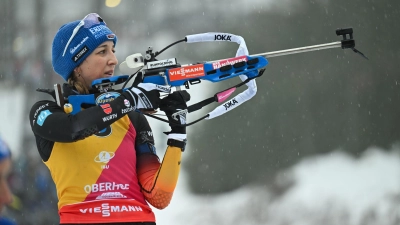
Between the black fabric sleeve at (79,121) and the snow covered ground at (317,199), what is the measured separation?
255cm

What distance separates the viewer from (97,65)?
199 centimetres

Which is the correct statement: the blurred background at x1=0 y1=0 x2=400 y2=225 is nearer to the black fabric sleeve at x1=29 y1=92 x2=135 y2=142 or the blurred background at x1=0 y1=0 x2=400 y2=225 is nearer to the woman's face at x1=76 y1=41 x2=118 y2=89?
the woman's face at x1=76 y1=41 x2=118 y2=89

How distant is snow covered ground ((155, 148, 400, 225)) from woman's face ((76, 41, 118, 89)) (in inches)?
93.5

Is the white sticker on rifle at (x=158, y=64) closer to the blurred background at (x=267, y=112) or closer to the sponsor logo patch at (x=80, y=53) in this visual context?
the sponsor logo patch at (x=80, y=53)

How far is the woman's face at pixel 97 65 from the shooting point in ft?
6.52

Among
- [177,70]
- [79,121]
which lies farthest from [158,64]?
[79,121]

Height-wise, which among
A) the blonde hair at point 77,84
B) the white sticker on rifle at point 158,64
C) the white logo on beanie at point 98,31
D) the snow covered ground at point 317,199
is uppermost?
the white logo on beanie at point 98,31

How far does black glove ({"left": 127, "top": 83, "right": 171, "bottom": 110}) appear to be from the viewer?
1814 mm

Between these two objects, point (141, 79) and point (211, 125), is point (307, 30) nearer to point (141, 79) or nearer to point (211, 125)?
point (211, 125)

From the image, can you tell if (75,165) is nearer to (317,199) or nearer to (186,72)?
(186,72)

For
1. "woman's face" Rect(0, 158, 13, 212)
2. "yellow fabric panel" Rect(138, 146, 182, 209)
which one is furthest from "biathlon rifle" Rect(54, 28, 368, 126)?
"woman's face" Rect(0, 158, 13, 212)

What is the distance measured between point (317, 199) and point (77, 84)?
2894 mm

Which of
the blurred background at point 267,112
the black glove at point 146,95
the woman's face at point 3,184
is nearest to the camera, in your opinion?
the black glove at point 146,95

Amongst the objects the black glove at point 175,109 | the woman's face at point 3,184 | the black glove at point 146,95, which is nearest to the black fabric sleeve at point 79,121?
the black glove at point 146,95
